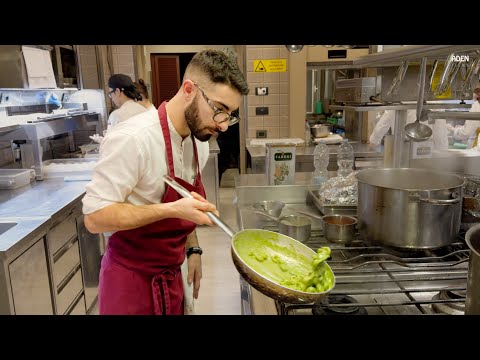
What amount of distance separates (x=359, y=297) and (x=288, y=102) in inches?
158

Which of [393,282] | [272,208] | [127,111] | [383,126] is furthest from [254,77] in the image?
[393,282]

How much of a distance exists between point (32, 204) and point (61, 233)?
0.84 ft

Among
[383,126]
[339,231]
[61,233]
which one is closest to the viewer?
[339,231]

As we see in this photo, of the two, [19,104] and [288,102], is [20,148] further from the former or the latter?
[288,102]

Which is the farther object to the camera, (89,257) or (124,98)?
(124,98)

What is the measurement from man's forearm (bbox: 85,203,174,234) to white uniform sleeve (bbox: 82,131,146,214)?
2cm

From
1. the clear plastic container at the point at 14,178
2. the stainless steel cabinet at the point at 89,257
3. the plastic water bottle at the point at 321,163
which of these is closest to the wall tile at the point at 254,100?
the plastic water bottle at the point at 321,163

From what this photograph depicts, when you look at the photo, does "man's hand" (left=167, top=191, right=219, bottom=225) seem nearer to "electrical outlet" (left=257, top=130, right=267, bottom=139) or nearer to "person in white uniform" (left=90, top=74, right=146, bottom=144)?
"person in white uniform" (left=90, top=74, right=146, bottom=144)

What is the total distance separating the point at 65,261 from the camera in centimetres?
239

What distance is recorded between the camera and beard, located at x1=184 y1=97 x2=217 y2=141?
1.43 meters

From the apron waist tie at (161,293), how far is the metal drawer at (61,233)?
37.5 inches

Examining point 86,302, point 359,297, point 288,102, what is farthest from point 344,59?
point 359,297

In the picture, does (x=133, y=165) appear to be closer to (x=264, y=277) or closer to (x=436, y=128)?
(x=264, y=277)

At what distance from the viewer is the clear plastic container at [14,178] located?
2.68 metres
